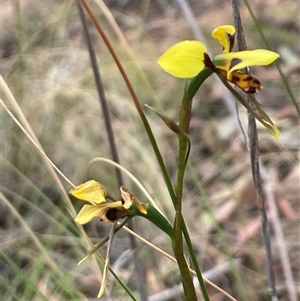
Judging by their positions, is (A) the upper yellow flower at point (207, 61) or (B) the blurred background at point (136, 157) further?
(B) the blurred background at point (136, 157)

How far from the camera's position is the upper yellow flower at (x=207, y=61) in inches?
13.2

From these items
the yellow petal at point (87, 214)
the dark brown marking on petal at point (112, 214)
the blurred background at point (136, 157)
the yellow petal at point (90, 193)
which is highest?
the yellow petal at point (90, 193)

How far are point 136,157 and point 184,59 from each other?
993 millimetres

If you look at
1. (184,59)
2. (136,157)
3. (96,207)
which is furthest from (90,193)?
(136,157)

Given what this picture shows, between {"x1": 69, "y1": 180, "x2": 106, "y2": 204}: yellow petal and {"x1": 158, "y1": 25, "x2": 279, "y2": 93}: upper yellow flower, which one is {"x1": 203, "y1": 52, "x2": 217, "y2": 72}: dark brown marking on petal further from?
{"x1": 69, "y1": 180, "x2": 106, "y2": 204}: yellow petal

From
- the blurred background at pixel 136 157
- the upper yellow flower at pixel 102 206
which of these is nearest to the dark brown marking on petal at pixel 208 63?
the upper yellow flower at pixel 102 206

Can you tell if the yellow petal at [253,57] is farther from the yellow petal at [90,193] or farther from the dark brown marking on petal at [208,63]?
the yellow petal at [90,193]

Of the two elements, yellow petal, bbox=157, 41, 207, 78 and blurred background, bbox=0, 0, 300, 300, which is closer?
yellow petal, bbox=157, 41, 207, 78

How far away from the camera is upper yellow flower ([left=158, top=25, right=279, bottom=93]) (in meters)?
0.33

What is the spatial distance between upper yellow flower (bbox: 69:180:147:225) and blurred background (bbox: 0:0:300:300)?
44 cm

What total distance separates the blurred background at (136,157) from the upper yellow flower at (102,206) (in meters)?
0.44

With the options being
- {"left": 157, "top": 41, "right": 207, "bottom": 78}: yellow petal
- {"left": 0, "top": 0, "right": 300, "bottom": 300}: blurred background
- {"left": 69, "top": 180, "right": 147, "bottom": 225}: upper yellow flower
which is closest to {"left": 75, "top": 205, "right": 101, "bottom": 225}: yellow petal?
{"left": 69, "top": 180, "right": 147, "bottom": 225}: upper yellow flower

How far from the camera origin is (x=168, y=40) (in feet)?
Answer: 6.05

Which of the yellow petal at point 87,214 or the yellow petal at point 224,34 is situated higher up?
the yellow petal at point 224,34
